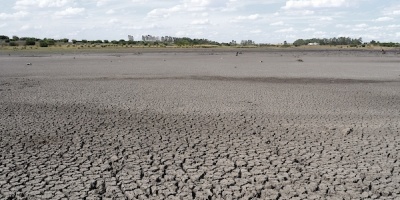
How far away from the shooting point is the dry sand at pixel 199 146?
452 cm

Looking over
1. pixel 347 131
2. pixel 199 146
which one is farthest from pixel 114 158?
pixel 347 131

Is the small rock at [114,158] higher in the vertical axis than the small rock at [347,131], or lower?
lower

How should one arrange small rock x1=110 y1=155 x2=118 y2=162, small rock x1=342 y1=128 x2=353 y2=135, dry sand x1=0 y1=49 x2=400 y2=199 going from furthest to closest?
1. small rock x1=342 y1=128 x2=353 y2=135
2. small rock x1=110 y1=155 x2=118 y2=162
3. dry sand x1=0 y1=49 x2=400 y2=199

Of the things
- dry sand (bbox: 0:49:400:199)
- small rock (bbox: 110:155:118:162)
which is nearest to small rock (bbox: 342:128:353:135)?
dry sand (bbox: 0:49:400:199)

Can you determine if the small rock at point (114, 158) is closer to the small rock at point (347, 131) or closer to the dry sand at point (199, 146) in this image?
the dry sand at point (199, 146)

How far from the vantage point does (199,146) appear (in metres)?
6.34

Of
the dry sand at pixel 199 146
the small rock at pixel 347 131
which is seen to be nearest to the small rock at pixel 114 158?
the dry sand at pixel 199 146

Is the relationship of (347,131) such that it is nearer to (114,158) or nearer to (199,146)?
(199,146)

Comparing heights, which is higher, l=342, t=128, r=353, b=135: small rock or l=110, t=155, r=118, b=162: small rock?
l=342, t=128, r=353, b=135: small rock

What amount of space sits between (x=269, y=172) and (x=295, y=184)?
499mm

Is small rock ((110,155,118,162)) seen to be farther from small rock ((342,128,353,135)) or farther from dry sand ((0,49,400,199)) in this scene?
small rock ((342,128,353,135))

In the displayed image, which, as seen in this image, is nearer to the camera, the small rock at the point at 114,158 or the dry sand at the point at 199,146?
the dry sand at the point at 199,146

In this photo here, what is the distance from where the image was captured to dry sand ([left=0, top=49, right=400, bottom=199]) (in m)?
4.52

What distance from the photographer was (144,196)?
426cm
